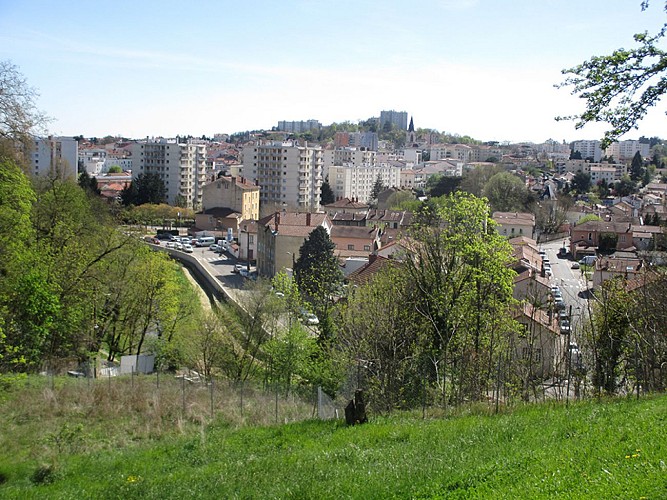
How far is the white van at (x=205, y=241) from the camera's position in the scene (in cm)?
5841

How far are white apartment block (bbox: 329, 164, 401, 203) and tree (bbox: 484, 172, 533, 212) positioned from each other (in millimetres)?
22850

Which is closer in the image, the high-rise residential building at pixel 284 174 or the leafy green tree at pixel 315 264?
the leafy green tree at pixel 315 264

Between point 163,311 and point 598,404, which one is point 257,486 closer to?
point 598,404

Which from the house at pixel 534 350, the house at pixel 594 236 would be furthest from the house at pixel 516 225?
the house at pixel 534 350

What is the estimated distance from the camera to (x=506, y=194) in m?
68.0

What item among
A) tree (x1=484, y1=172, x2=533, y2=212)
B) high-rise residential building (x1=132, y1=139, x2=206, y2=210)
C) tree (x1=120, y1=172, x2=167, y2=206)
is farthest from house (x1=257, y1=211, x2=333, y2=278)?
high-rise residential building (x1=132, y1=139, x2=206, y2=210)

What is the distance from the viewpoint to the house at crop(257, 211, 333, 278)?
42.7 m

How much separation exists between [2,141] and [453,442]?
12024 millimetres

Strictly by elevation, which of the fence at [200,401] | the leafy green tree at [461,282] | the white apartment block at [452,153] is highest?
the white apartment block at [452,153]

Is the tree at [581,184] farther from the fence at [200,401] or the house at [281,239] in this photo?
the fence at [200,401]

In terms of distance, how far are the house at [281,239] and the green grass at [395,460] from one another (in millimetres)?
30102

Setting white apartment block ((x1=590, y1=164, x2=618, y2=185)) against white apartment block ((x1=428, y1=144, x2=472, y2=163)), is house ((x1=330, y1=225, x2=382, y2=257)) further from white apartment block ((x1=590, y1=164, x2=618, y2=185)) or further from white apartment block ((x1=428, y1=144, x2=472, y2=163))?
white apartment block ((x1=428, y1=144, x2=472, y2=163))

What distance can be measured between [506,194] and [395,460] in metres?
62.1

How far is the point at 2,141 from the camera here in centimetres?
1575
